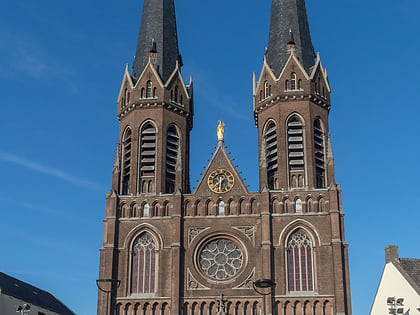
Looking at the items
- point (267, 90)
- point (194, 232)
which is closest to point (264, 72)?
point (267, 90)

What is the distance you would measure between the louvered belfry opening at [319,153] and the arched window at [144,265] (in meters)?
14.8

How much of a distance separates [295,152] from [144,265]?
15843mm

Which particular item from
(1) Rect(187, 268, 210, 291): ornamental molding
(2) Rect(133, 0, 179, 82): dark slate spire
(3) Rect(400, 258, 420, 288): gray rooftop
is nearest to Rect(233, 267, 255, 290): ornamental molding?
(1) Rect(187, 268, 210, 291): ornamental molding

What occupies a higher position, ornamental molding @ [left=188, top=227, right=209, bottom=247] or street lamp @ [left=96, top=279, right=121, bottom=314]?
ornamental molding @ [left=188, top=227, right=209, bottom=247]

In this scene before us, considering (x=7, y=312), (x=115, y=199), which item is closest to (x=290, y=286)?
(x=115, y=199)

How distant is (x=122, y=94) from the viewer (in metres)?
65.0

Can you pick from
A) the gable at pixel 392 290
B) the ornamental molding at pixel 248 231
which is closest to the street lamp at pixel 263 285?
the ornamental molding at pixel 248 231

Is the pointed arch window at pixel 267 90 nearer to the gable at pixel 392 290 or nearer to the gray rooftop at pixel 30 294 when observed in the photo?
the gable at pixel 392 290

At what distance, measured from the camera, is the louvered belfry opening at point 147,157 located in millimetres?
60250

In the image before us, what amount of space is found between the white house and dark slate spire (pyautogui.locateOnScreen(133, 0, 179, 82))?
1075 inches

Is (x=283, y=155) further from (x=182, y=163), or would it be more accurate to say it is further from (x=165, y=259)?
(x=165, y=259)

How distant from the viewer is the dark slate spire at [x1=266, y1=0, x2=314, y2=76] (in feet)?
210

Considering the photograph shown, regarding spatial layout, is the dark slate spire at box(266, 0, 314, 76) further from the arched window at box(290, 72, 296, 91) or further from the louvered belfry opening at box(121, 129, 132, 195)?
the louvered belfry opening at box(121, 129, 132, 195)

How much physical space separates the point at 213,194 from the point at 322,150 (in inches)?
412
